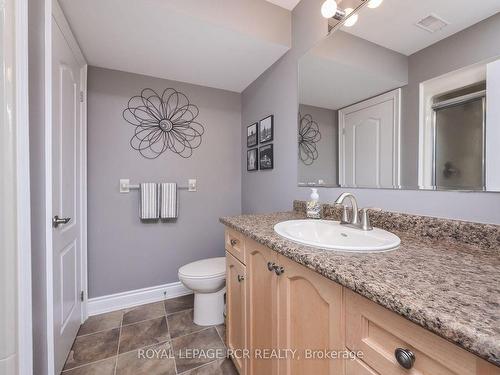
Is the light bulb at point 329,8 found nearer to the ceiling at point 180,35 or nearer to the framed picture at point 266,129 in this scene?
the ceiling at point 180,35

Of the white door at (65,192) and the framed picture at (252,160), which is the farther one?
the framed picture at (252,160)

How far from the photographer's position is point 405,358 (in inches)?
16.3

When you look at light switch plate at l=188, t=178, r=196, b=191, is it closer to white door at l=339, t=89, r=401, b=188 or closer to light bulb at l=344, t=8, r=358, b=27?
white door at l=339, t=89, r=401, b=188

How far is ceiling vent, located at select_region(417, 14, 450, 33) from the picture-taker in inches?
31.9

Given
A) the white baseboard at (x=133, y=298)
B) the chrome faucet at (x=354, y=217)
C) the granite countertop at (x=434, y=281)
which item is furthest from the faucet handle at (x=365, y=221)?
the white baseboard at (x=133, y=298)

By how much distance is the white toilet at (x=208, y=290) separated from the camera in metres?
1.55

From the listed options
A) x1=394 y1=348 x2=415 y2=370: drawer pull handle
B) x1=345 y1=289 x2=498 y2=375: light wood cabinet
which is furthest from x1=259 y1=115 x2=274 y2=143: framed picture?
x1=394 y1=348 x2=415 y2=370: drawer pull handle

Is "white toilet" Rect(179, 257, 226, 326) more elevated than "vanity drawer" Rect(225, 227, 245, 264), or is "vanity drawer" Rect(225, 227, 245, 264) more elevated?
"vanity drawer" Rect(225, 227, 245, 264)

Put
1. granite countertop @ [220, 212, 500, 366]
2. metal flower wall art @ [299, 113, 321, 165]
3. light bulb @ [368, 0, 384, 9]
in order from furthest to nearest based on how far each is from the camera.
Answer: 1. metal flower wall art @ [299, 113, 321, 165]
2. light bulb @ [368, 0, 384, 9]
3. granite countertop @ [220, 212, 500, 366]

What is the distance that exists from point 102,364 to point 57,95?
1536 mm

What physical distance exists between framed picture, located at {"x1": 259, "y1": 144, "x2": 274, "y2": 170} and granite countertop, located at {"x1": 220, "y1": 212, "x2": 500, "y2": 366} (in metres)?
1.07

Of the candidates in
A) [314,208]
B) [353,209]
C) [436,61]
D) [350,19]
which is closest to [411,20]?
[436,61]

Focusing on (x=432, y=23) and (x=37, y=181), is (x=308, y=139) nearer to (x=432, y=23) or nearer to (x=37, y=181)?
(x=432, y=23)

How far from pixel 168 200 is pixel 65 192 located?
0.75 metres
